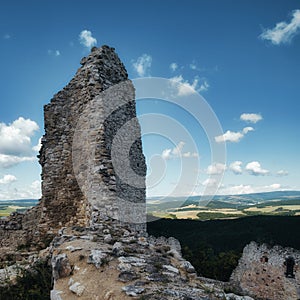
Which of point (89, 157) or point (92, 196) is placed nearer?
point (92, 196)

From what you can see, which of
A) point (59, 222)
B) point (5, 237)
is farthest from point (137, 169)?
point (5, 237)

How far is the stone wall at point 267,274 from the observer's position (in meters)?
15.4

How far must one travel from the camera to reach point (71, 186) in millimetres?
8453

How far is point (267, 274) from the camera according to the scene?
53.2 feet

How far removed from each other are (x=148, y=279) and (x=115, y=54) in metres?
7.59

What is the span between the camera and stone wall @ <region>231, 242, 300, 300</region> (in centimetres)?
1538

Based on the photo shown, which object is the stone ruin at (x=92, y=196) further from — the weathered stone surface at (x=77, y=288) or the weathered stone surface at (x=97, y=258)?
the weathered stone surface at (x=77, y=288)

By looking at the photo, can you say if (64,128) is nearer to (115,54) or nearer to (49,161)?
(49,161)

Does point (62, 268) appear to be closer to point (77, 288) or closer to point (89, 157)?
point (77, 288)

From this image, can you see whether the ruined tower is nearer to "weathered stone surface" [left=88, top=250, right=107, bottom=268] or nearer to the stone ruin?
the stone ruin

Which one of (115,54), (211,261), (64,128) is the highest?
(115,54)

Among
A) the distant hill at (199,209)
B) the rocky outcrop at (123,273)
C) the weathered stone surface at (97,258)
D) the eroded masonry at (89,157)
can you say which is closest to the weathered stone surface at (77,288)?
the rocky outcrop at (123,273)

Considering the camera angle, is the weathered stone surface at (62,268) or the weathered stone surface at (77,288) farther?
the weathered stone surface at (62,268)

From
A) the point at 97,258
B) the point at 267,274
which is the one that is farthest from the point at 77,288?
the point at 267,274
